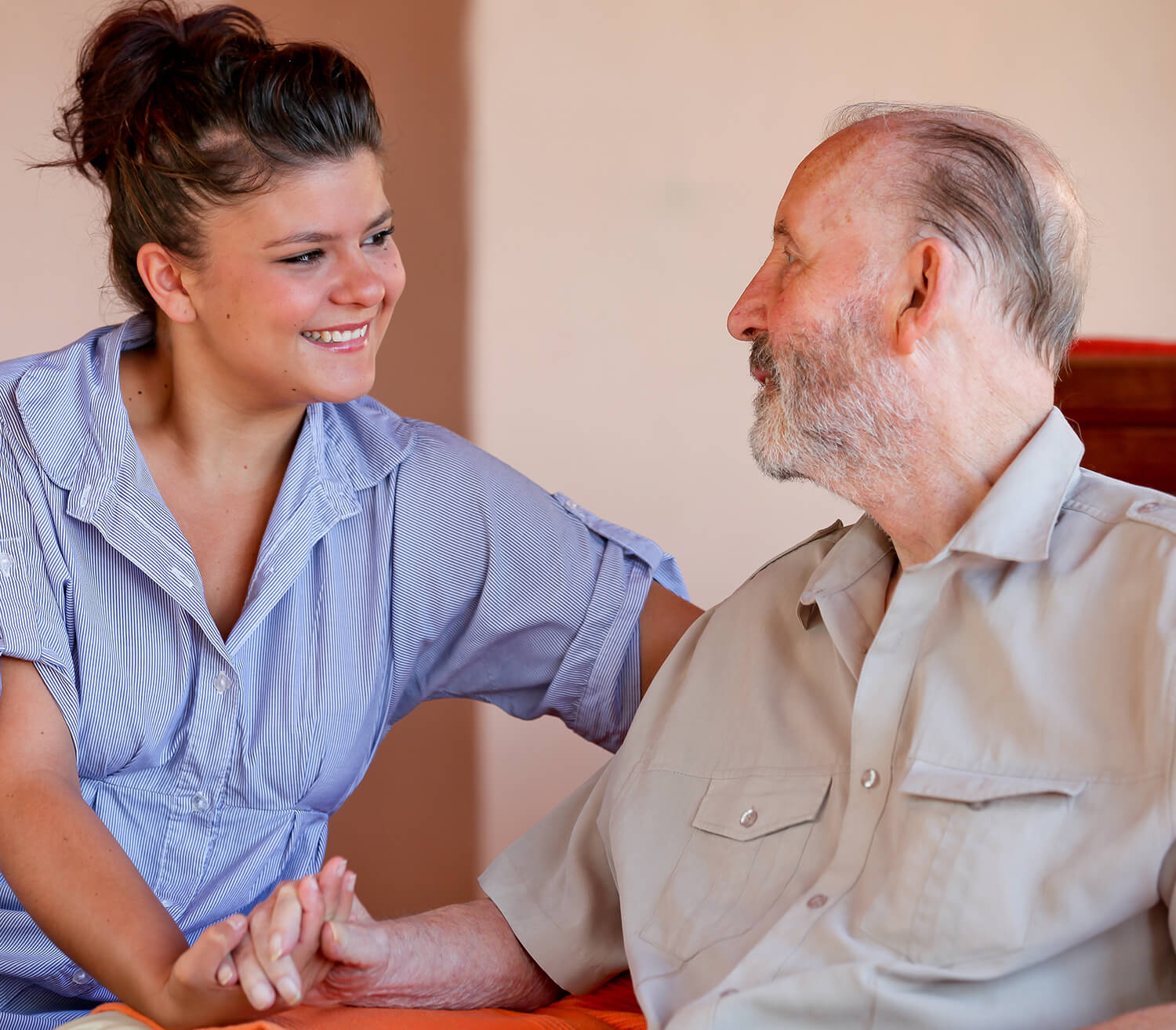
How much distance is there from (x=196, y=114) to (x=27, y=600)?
0.64m

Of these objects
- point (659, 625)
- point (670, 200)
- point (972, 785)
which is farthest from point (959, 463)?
point (670, 200)

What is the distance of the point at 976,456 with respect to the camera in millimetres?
1229

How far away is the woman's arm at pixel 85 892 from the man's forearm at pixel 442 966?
116 mm

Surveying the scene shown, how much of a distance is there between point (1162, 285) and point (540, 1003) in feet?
6.36

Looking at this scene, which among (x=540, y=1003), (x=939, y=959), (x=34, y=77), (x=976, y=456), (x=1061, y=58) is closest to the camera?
(x=939, y=959)

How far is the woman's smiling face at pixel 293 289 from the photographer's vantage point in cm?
160

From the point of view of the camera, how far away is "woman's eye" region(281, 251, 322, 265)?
1611mm

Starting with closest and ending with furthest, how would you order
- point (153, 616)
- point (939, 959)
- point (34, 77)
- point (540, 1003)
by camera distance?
→ point (939, 959) < point (540, 1003) < point (153, 616) < point (34, 77)

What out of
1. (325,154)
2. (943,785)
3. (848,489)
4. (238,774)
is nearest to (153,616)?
(238,774)

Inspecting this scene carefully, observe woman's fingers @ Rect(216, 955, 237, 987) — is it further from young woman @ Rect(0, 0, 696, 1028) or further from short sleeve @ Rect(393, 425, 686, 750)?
short sleeve @ Rect(393, 425, 686, 750)

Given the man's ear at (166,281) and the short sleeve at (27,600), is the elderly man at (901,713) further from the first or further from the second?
the man's ear at (166,281)

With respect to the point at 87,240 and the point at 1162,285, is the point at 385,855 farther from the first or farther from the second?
the point at 1162,285

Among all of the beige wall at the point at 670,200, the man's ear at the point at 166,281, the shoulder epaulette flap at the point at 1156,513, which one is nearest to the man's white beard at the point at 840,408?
the shoulder epaulette flap at the point at 1156,513

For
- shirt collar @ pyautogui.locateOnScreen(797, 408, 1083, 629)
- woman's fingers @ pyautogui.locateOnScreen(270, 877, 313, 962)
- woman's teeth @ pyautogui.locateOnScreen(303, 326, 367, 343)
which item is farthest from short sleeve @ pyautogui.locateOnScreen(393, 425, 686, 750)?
shirt collar @ pyautogui.locateOnScreen(797, 408, 1083, 629)
